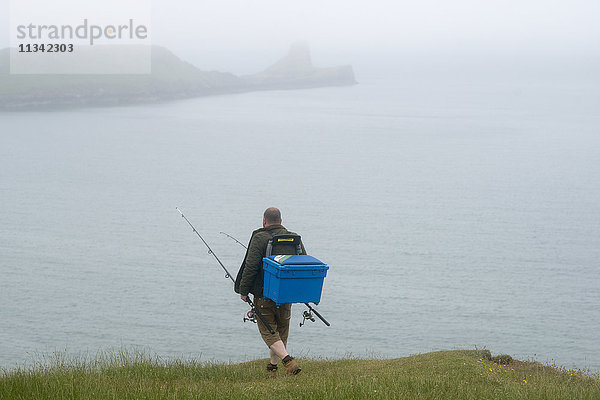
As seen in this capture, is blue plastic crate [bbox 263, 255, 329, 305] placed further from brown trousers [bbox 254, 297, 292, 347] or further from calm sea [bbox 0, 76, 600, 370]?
calm sea [bbox 0, 76, 600, 370]

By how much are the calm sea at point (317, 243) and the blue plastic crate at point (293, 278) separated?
13328 mm

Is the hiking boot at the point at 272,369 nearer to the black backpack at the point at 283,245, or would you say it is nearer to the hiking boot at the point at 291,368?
the hiking boot at the point at 291,368

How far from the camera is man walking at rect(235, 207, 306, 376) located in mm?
10422

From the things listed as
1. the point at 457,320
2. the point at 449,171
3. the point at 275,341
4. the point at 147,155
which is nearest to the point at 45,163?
the point at 147,155

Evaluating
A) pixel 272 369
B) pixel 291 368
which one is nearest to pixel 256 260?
pixel 291 368

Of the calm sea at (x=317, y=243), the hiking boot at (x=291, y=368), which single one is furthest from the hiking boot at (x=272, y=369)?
the calm sea at (x=317, y=243)

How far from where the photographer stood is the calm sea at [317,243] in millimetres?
56969

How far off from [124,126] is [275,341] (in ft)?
612

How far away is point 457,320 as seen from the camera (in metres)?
61.8

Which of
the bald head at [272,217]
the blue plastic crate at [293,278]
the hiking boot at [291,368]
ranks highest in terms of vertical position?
the bald head at [272,217]

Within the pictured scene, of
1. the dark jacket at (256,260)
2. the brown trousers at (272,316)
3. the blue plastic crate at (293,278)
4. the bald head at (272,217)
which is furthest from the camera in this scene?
the brown trousers at (272,316)

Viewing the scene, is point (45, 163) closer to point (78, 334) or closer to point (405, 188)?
point (405, 188)

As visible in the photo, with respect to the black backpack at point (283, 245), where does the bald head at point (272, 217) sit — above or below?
above

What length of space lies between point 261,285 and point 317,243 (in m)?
72.0
